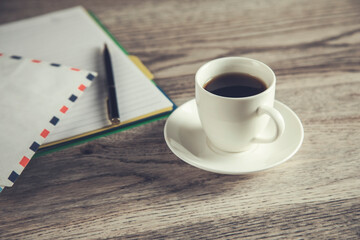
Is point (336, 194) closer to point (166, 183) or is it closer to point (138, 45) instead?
point (166, 183)

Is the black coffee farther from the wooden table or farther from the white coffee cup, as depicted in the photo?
the wooden table

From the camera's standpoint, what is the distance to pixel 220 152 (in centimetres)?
50

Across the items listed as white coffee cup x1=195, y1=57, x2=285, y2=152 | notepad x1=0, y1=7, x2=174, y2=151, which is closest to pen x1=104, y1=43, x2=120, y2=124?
notepad x1=0, y1=7, x2=174, y2=151

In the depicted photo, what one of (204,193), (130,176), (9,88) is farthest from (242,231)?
(9,88)

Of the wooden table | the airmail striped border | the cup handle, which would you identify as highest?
the airmail striped border

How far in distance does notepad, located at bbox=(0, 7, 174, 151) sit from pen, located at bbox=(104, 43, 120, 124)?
0.02 metres

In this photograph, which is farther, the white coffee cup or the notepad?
the notepad

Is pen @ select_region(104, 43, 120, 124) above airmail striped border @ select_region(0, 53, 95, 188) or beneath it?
beneath

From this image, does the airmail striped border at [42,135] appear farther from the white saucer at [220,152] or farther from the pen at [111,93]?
the white saucer at [220,152]

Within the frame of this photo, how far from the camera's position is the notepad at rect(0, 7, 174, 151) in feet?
1.87

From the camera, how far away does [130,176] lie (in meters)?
0.49

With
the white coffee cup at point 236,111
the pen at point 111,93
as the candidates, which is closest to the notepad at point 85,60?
the pen at point 111,93

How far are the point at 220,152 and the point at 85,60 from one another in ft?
1.27

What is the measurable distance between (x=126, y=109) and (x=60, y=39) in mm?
333
